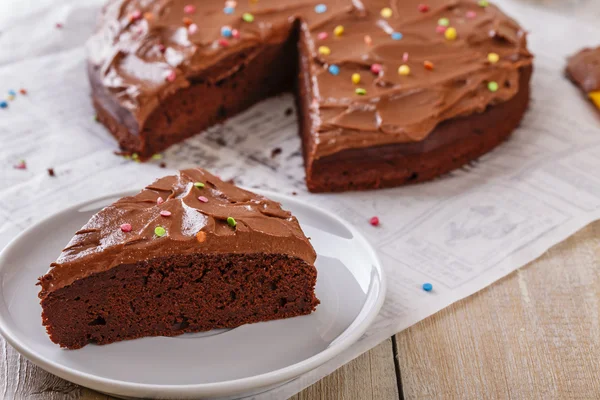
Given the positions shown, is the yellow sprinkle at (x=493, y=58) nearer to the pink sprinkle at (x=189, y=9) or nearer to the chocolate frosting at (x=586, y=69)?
the chocolate frosting at (x=586, y=69)

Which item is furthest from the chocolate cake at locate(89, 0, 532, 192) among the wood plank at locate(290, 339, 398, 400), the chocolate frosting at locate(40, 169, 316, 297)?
the wood plank at locate(290, 339, 398, 400)

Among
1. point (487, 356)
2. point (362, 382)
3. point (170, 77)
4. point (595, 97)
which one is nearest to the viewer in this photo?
point (362, 382)

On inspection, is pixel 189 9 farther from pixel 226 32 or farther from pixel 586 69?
→ pixel 586 69

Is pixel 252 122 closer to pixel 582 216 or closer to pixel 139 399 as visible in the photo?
pixel 582 216

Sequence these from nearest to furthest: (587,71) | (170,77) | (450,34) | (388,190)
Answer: (388,190) → (170,77) → (450,34) → (587,71)

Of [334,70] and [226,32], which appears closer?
[334,70]

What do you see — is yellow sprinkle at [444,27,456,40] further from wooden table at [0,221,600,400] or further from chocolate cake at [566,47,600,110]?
wooden table at [0,221,600,400]

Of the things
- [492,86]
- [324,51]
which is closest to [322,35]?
[324,51]

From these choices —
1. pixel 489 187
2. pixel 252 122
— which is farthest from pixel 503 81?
pixel 252 122
